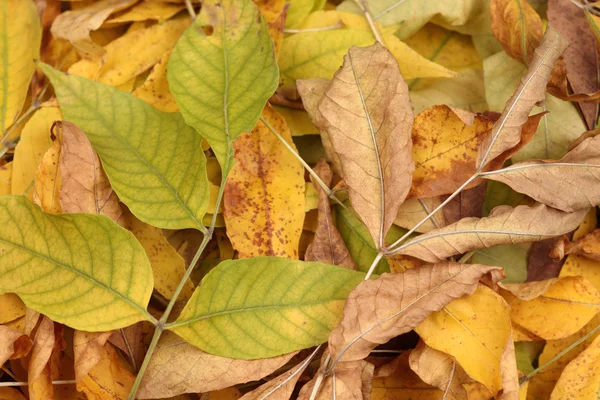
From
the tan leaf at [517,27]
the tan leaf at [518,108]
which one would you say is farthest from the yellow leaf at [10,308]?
the tan leaf at [517,27]

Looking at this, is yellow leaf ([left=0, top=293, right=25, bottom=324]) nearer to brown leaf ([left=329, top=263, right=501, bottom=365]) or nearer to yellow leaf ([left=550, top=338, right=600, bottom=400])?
brown leaf ([left=329, top=263, right=501, bottom=365])

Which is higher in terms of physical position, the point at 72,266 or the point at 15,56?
the point at 15,56

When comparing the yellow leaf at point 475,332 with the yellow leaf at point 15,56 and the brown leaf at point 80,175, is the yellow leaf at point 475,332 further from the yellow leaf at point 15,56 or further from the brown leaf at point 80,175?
the yellow leaf at point 15,56

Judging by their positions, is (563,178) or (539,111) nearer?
(563,178)

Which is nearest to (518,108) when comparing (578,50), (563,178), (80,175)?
(563,178)

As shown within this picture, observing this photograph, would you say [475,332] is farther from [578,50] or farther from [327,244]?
[578,50]

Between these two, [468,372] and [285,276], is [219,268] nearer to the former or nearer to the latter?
[285,276]

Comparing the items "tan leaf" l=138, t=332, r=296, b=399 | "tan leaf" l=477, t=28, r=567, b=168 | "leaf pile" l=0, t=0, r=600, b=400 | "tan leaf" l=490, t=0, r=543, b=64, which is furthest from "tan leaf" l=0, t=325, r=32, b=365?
"tan leaf" l=490, t=0, r=543, b=64
